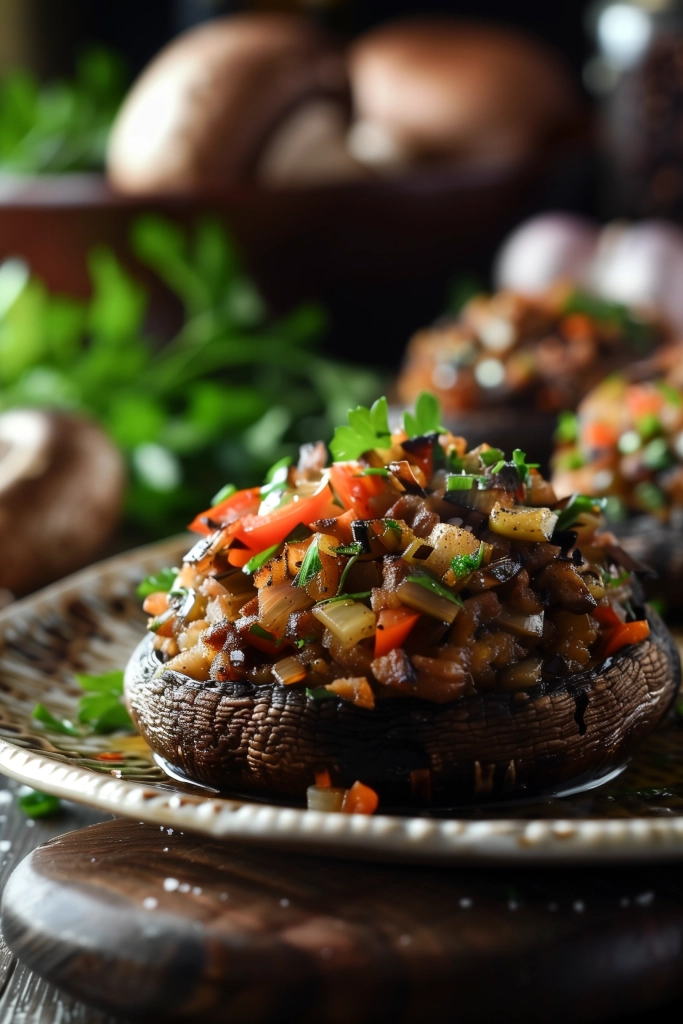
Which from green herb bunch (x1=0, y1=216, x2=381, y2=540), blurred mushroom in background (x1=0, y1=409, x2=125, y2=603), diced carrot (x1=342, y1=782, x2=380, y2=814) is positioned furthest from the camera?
green herb bunch (x1=0, y1=216, x2=381, y2=540)

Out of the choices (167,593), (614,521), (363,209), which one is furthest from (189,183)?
(167,593)

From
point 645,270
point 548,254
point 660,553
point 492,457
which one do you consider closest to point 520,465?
point 492,457

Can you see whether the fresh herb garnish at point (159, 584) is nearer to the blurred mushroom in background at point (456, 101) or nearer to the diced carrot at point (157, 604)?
the diced carrot at point (157, 604)

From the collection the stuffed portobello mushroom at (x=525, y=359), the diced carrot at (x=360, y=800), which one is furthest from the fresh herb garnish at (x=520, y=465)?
the stuffed portobello mushroom at (x=525, y=359)

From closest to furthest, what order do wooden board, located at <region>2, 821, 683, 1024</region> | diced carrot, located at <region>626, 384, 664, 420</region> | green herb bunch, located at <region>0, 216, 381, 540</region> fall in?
wooden board, located at <region>2, 821, 683, 1024</region>
diced carrot, located at <region>626, 384, 664, 420</region>
green herb bunch, located at <region>0, 216, 381, 540</region>

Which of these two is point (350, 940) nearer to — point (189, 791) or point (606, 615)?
point (189, 791)

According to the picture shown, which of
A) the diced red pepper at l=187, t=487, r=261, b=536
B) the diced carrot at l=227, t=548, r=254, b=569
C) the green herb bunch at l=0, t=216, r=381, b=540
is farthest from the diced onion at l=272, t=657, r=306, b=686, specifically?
the green herb bunch at l=0, t=216, r=381, b=540

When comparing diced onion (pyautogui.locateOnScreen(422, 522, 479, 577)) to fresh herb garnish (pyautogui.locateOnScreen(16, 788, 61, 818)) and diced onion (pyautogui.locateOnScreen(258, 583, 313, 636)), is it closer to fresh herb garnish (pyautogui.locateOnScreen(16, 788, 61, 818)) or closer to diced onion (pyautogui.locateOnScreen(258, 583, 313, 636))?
diced onion (pyautogui.locateOnScreen(258, 583, 313, 636))

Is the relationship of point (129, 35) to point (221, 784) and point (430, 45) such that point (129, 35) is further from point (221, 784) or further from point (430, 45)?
point (221, 784)
